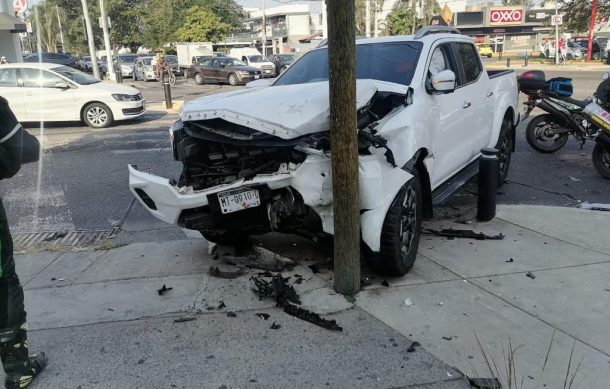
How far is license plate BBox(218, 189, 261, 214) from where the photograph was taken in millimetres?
4035

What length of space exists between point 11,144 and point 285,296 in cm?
208

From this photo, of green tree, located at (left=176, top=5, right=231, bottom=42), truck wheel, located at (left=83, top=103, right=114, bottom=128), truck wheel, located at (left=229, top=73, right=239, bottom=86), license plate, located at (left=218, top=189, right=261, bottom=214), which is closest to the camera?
license plate, located at (left=218, top=189, right=261, bottom=214)

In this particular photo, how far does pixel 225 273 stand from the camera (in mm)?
4602

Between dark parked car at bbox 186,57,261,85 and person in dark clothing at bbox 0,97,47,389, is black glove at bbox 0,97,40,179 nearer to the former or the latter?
person in dark clothing at bbox 0,97,47,389

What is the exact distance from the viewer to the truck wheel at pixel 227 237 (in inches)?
195

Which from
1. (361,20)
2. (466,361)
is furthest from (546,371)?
(361,20)

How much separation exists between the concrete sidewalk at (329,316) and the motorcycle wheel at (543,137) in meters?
4.22

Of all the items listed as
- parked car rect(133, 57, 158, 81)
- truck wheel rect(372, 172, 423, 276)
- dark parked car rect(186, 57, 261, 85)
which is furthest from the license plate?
parked car rect(133, 57, 158, 81)

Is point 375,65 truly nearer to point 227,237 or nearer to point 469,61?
point 469,61

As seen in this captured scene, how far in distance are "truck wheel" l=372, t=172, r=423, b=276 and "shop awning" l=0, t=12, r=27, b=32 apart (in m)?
25.5

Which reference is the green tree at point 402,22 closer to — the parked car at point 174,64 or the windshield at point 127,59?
the parked car at point 174,64

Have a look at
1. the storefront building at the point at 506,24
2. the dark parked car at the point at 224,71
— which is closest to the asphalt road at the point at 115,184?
the dark parked car at the point at 224,71

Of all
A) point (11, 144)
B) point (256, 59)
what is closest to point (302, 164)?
point (11, 144)

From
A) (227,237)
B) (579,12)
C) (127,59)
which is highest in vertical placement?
(579,12)
